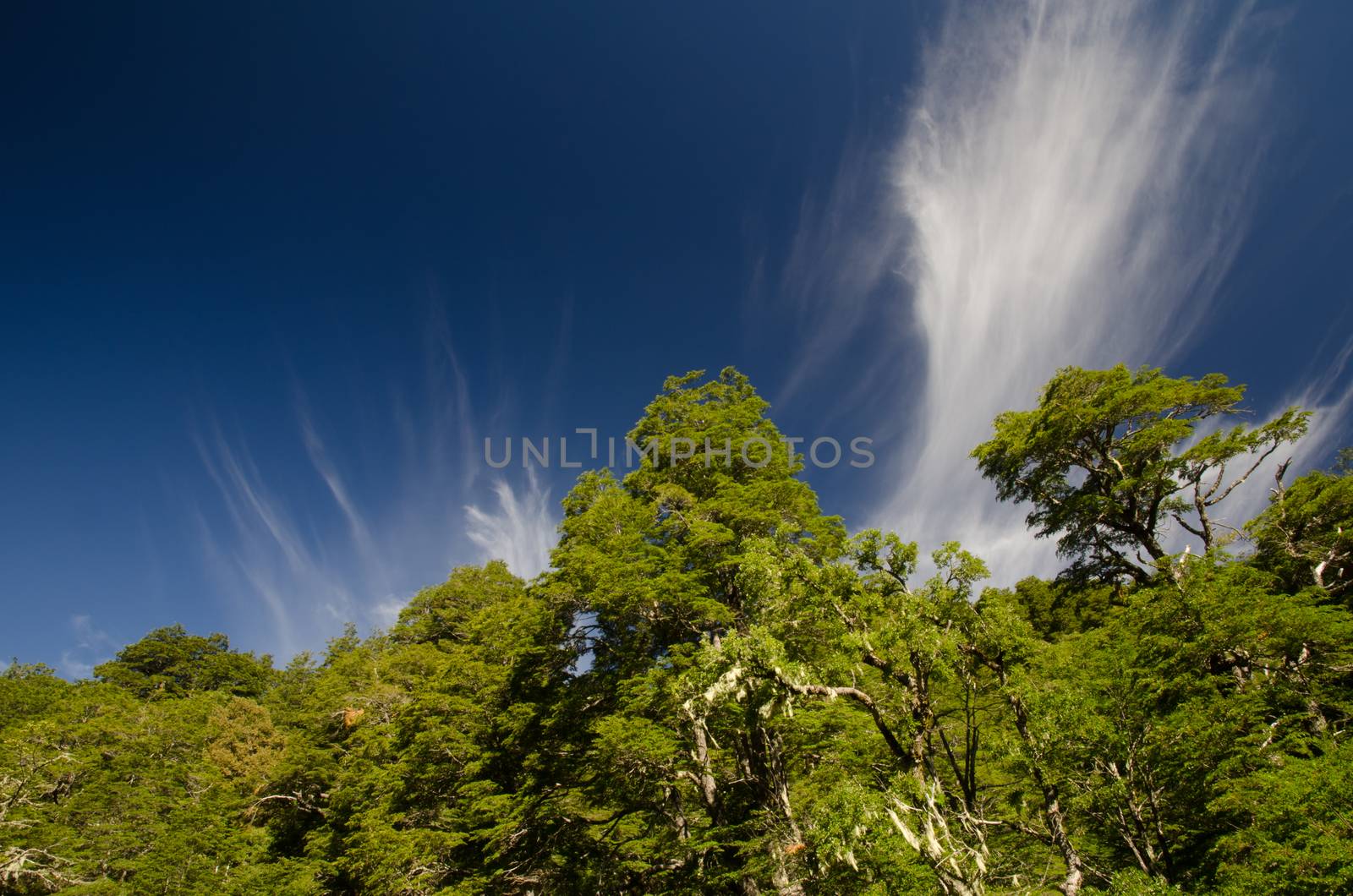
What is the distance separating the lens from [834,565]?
9172mm

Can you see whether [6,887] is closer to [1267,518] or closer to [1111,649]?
[1111,649]

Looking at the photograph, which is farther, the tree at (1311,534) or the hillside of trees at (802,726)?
the tree at (1311,534)

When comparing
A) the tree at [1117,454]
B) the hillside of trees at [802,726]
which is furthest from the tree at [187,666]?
the tree at [1117,454]

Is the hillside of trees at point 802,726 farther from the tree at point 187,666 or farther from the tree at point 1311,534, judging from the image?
the tree at point 187,666

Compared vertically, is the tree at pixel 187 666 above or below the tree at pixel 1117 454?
above

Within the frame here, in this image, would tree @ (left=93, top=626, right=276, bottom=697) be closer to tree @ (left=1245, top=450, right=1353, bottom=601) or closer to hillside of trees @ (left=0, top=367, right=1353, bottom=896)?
hillside of trees @ (left=0, top=367, right=1353, bottom=896)

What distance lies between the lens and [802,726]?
12.1 m

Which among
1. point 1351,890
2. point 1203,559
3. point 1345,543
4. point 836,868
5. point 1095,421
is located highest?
point 1095,421

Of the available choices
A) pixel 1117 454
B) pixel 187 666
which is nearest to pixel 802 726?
pixel 1117 454

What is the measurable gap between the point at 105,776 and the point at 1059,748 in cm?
3772

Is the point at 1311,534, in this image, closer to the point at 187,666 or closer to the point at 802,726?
the point at 802,726

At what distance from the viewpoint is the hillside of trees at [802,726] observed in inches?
312

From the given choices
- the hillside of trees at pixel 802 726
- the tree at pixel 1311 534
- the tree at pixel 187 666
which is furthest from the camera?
the tree at pixel 187 666

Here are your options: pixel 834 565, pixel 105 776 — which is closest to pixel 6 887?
pixel 105 776
